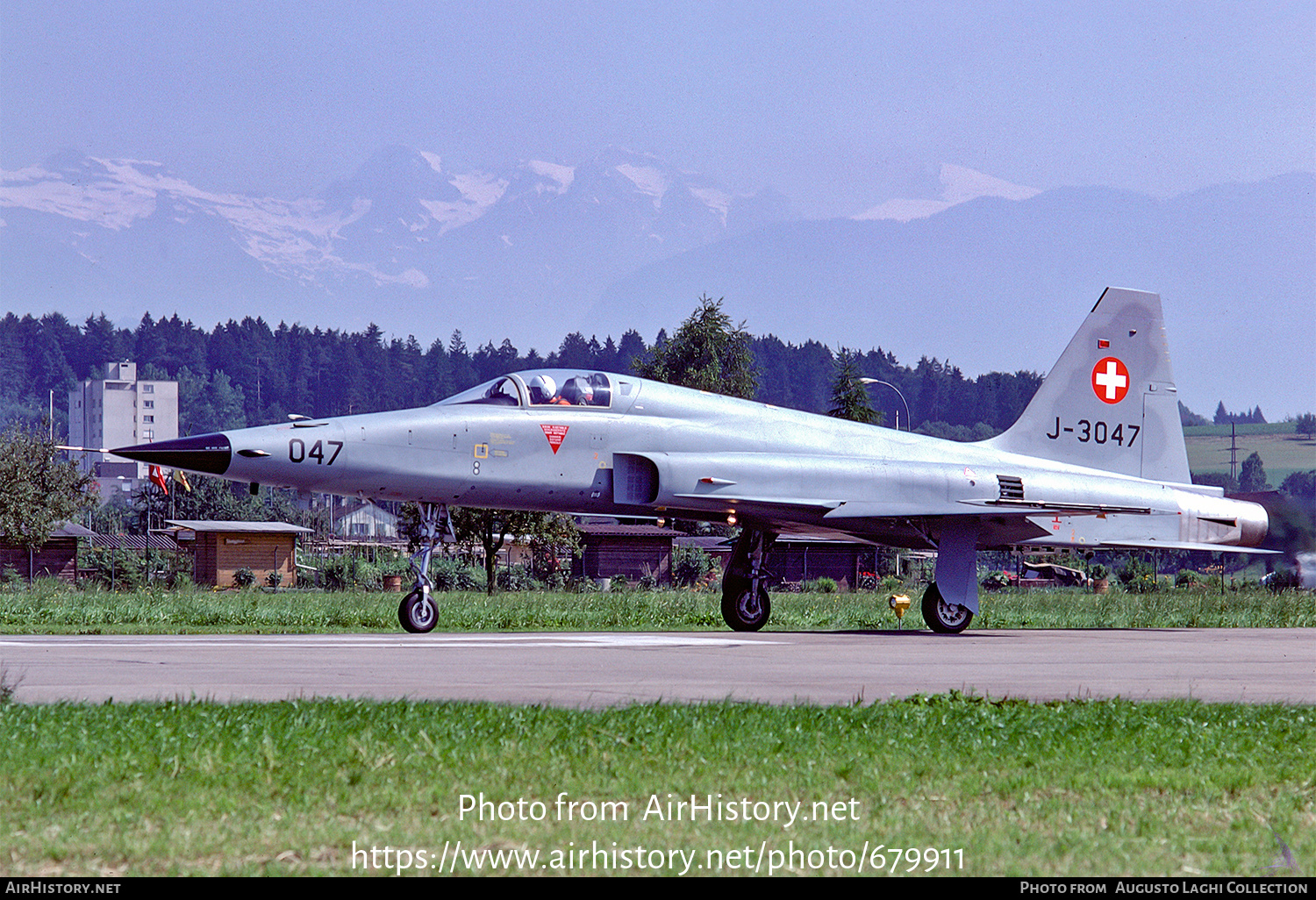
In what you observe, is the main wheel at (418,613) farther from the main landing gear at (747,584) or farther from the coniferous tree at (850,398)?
the coniferous tree at (850,398)

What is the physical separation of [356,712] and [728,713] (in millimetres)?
2128

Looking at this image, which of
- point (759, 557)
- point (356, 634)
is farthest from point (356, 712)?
point (759, 557)

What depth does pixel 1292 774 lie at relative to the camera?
6473 mm

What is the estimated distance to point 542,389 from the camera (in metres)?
18.9

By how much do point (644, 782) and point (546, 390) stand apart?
13.3 meters

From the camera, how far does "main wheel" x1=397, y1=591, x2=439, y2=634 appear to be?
57.2 feet

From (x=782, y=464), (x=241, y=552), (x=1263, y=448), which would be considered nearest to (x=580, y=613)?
(x=782, y=464)

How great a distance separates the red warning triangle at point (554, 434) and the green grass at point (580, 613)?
10.2 feet

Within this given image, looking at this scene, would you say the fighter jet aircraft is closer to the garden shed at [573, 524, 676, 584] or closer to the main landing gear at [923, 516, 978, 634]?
the main landing gear at [923, 516, 978, 634]

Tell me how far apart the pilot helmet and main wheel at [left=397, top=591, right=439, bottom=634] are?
319cm

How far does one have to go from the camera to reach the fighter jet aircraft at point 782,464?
1761 centimetres

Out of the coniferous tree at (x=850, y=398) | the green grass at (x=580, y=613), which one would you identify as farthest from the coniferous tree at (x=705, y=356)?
the green grass at (x=580, y=613)

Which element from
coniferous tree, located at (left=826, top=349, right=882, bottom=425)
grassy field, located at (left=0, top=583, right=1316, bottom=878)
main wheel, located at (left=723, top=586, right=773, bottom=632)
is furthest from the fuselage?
coniferous tree, located at (left=826, top=349, right=882, bottom=425)

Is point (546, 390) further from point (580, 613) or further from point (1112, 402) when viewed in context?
point (1112, 402)
